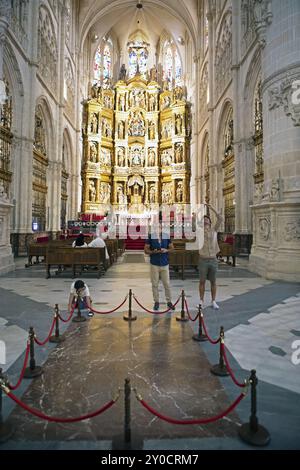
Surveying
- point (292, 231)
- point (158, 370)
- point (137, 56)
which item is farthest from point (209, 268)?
point (137, 56)

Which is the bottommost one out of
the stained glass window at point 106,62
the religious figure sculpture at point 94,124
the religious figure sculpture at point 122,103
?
the religious figure sculpture at point 94,124

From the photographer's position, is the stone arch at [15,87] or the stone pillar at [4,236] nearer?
the stone pillar at [4,236]

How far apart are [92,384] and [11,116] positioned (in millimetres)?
15180

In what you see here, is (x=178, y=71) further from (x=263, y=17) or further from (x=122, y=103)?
(x=263, y=17)

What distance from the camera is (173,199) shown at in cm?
3012

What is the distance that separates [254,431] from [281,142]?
368 inches

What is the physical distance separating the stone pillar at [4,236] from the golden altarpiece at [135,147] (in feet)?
61.8

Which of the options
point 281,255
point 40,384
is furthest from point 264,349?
point 281,255

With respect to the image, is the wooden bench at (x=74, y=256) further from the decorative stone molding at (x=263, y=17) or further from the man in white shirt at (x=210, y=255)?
the decorative stone molding at (x=263, y=17)

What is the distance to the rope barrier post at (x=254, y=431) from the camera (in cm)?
211

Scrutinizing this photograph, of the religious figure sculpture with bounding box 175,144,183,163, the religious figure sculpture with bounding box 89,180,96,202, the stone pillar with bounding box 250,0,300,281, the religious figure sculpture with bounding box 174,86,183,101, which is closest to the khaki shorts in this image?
the stone pillar with bounding box 250,0,300,281

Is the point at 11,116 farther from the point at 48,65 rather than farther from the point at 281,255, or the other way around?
the point at 281,255

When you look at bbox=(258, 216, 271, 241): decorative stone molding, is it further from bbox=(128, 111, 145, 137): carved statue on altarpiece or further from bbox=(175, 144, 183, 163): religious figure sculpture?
bbox=(128, 111, 145, 137): carved statue on altarpiece

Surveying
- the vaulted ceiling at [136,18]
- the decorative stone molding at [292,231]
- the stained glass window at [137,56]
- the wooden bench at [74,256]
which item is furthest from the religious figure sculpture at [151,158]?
the decorative stone molding at [292,231]
